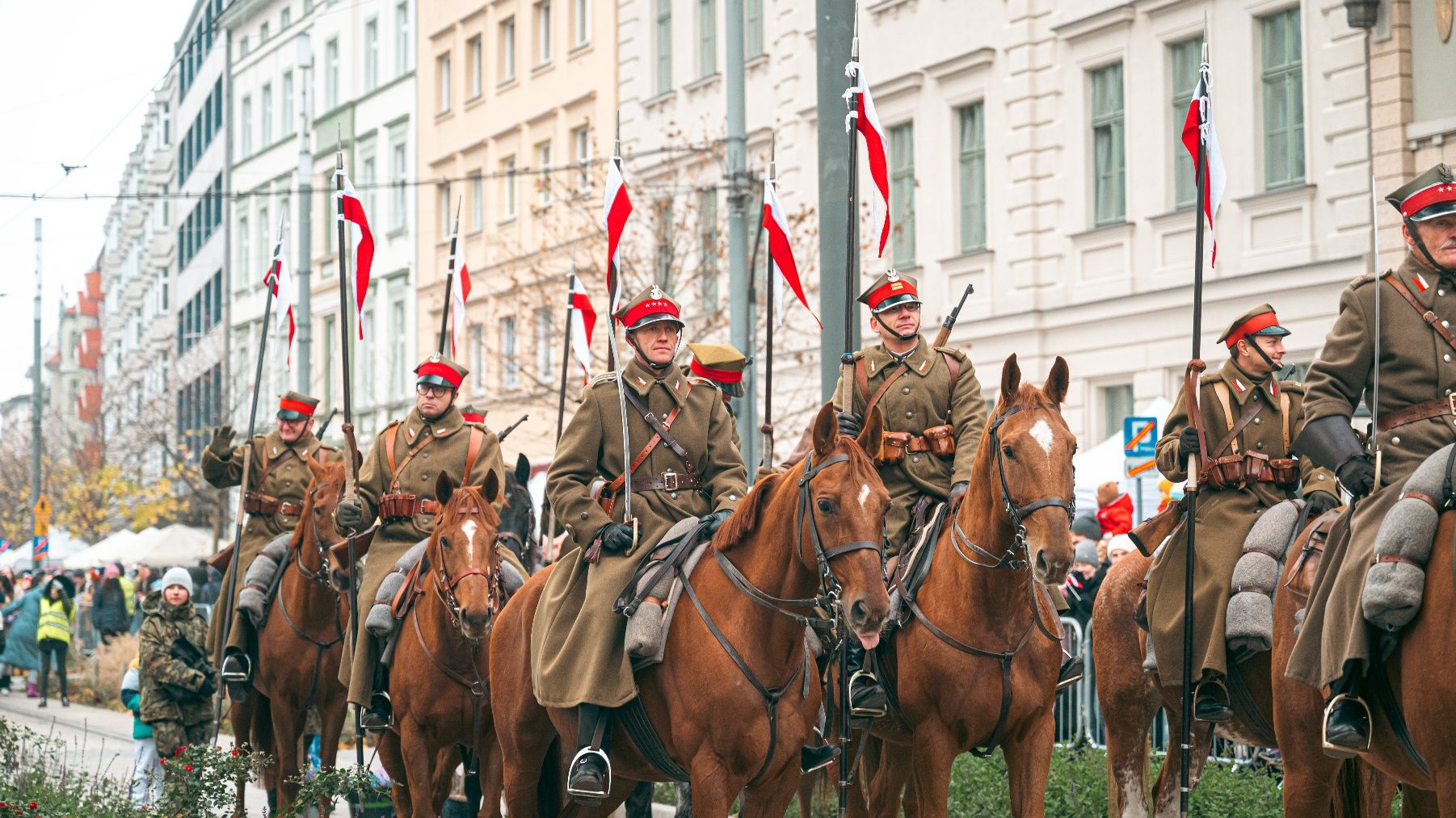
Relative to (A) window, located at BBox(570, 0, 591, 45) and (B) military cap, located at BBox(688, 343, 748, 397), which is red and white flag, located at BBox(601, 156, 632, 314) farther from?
(A) window, located at BBox(570, 0, 591, 45)

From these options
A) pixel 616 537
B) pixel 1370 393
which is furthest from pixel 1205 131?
pixel 616 537

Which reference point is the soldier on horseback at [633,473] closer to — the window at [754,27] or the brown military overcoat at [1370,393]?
the brown military overcoat at [1370,393]

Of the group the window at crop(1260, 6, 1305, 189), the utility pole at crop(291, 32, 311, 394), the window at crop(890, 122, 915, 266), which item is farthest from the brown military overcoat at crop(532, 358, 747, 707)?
the window at crop(890, 122, 915, 266)

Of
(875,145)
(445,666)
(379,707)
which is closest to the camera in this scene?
(445,666)

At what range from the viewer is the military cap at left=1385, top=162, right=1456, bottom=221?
7.74 meters

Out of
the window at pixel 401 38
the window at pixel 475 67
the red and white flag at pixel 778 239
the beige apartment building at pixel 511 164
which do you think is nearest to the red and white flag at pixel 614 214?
the red and white flag at pixel 778 239

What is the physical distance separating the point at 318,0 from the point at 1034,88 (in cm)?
3322

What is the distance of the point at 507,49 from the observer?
153 feet

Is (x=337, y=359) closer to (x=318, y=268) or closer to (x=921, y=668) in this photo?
(x=318, y=268)

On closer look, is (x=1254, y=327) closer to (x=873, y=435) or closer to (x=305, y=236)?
(x=873, y=435)

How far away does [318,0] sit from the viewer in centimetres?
5719

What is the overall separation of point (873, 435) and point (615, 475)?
5.92 ft

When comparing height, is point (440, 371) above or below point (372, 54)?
below

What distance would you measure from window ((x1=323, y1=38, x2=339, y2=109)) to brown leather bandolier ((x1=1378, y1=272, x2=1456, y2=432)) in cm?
5087
